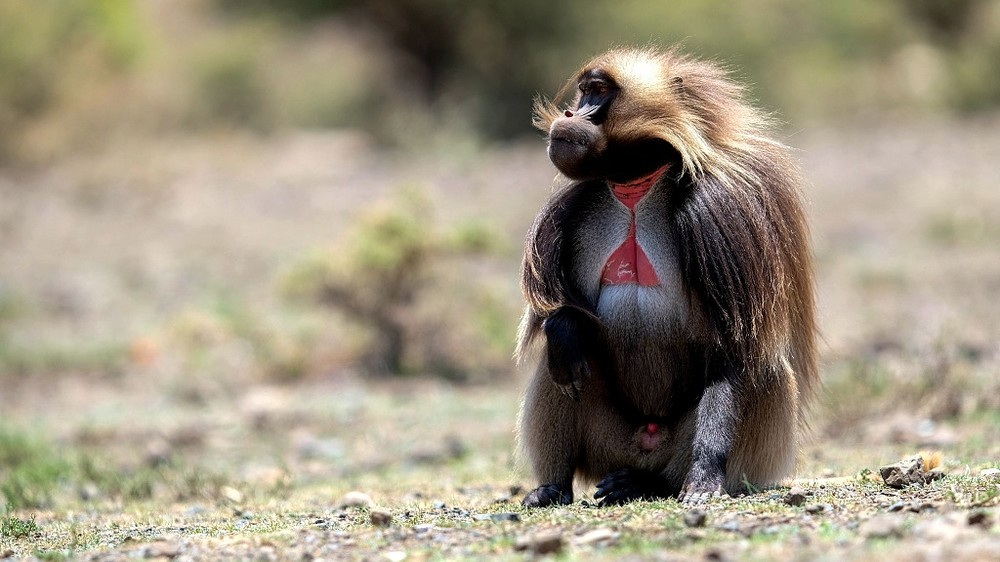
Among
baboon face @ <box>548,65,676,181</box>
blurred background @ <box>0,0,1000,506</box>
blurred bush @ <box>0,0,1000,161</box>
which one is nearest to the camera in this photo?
baboon face @ <box>548,65,676,181</box>

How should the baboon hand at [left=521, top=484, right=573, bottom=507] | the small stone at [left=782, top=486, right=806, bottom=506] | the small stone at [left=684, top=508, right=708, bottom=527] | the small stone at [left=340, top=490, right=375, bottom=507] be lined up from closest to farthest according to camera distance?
the small stone at [left=684, top=508, right=708, bottom=527] → the small stone at [left=782, top=486, right=806, bottom=506] → the baboon hand at [left=521, top=484, right=573, bottom=507] → the small stone at [left=340, top=490, right=375, bottom=507]

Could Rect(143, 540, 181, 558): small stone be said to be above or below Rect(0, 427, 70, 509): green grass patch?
above

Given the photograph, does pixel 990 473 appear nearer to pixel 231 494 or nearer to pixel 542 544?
pixel 542 544

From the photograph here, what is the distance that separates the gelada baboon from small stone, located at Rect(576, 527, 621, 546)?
3.06ft

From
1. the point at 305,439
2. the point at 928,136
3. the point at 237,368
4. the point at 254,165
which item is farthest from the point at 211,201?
the point at 928,136

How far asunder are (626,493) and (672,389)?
1.46ft

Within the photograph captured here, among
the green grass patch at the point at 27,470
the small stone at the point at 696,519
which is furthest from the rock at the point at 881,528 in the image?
the green grass patch at the point at 27,470

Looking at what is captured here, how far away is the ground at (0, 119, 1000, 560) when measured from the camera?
14.6ft

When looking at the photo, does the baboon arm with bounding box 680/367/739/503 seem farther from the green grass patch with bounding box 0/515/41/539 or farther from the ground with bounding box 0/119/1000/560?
the green grass patch with bounding box 0/515/41/539

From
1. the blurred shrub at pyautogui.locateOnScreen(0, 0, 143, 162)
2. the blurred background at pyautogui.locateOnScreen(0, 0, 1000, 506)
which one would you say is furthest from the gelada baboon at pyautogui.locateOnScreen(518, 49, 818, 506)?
the blurred shrub at pyautogui.locateOnScreen(0, 0, 143, 162)

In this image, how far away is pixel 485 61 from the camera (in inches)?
919

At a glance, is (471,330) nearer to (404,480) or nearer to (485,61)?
(404,480)

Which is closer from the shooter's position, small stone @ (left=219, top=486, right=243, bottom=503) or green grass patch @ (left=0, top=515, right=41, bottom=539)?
green grass patch @ (left=0, top=515, right=41, bottom=539)

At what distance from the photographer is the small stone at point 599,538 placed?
4.12 metres
